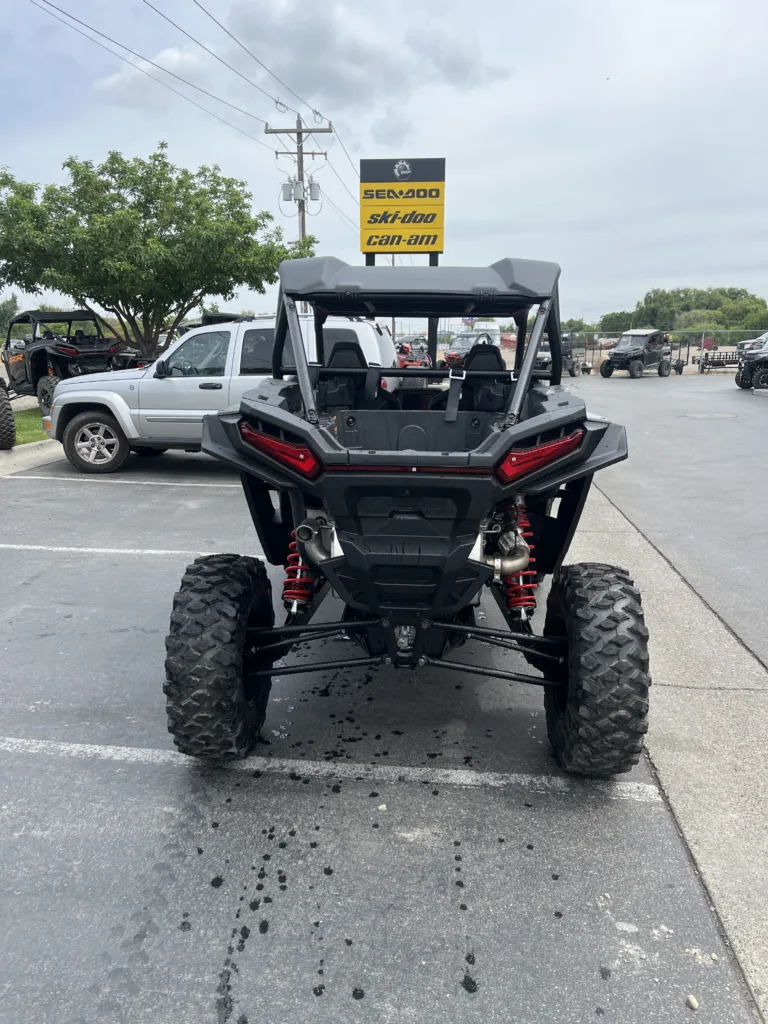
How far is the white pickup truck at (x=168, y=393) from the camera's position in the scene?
9445 mm

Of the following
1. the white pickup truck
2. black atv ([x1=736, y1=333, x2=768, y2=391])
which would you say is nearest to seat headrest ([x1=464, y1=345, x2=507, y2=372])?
the white pickup truck

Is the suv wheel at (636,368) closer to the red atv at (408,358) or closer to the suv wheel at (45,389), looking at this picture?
the red atv at (408,358)

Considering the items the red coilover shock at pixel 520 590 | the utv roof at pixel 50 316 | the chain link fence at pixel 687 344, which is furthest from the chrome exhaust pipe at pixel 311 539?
the chain link fence at pixel 687 344

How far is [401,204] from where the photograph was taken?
53.8ft

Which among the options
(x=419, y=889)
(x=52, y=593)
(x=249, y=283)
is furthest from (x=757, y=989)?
(x=249, y=283)

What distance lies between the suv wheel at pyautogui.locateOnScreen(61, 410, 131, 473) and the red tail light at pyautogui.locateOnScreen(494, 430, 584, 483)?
8.02 meters

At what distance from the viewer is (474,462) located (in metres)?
2.62

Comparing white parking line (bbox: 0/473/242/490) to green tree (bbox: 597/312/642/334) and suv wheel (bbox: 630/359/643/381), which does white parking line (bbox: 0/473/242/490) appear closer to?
suv wheel (bbox: 630/359/643/381)

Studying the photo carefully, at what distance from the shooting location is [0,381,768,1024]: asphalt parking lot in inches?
87.8

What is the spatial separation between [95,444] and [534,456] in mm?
8260

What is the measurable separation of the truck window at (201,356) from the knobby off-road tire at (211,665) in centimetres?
665

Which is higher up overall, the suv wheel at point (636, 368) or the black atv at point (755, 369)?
the black atv at point (755, 369)

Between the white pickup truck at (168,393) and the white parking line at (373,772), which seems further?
the white pickup truck at (168,393)

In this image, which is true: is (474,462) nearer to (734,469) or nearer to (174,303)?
(734,469)
